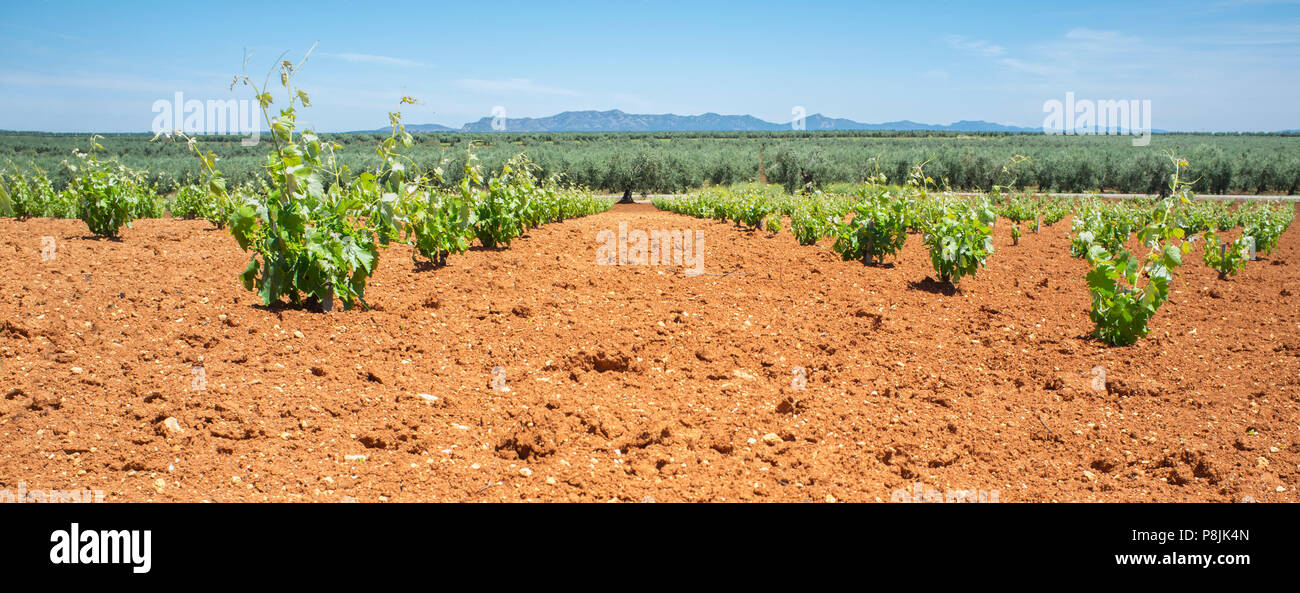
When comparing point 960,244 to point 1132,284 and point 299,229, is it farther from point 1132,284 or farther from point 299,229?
point 299,229

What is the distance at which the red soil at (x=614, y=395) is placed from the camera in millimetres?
→ 3084

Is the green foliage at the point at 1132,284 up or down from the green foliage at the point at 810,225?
down

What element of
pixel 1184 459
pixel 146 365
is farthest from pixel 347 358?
pixel 1184 459

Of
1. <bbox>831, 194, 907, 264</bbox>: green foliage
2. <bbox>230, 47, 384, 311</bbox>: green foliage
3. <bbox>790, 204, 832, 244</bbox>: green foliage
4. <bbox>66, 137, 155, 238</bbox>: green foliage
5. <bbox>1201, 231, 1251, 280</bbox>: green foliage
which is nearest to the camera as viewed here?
<bbox>230, 47, 384, 311</bbox>: green foliage

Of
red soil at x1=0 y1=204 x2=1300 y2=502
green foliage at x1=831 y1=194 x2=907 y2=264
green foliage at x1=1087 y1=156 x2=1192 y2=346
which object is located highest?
green foliage at x1=831 y1=194 x2=907 y2=264

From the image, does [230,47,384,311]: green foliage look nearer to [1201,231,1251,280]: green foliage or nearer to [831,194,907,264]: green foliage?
[831,194,907,264]: green foliage

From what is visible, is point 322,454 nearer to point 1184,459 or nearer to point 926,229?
point 1184,459

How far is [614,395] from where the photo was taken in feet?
13.4

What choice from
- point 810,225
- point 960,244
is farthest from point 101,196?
point 960,244

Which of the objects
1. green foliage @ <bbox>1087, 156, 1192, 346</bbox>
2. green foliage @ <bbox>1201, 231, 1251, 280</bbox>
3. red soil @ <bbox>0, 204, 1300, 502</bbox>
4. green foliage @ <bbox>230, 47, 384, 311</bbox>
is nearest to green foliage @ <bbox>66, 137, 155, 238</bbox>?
red soil @ <bbox>0, 204, 1300, 502</bbox>

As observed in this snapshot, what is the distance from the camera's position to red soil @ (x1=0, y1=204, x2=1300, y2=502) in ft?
10.1

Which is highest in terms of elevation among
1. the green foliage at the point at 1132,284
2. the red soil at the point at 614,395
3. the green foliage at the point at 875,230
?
the green foliage at the point at 875,230

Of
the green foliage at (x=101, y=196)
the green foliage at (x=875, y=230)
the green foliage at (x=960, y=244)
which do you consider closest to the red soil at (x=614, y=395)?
the green foliage at (x=960, y=244)

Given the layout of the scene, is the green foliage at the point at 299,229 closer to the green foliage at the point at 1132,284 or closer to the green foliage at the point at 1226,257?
the green foliage at the point at 1132,284
